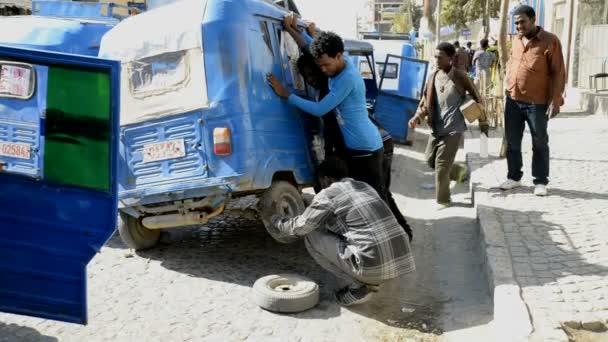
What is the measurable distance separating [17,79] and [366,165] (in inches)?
112

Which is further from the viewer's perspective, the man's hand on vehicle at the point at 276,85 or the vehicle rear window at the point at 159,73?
the man's hand on vehicle at the point at 276,85

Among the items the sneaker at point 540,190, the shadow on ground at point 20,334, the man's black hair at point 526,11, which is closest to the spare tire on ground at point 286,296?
the shadow on ground at point 20,334

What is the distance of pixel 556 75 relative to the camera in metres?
6.06

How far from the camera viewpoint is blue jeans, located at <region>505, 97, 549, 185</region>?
626 cm

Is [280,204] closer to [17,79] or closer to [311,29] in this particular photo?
[311,29]

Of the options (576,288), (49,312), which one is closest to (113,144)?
(49,312)

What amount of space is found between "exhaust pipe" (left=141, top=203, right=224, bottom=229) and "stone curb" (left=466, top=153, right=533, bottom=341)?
2141mm

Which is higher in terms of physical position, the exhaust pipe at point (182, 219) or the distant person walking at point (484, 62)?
the distant person walking at point (484, 62)

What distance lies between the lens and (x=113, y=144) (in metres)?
2.87

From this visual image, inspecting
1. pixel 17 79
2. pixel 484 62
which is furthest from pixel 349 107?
pixel 484 62

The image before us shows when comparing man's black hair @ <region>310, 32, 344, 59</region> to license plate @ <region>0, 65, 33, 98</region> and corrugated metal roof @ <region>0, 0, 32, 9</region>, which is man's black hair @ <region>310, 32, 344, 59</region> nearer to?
license plate @ <region>0, 65, 33, 98</region>

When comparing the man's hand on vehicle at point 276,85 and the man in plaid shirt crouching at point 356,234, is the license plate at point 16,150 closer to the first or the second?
the man in plaid shirt crouching at point 356,234

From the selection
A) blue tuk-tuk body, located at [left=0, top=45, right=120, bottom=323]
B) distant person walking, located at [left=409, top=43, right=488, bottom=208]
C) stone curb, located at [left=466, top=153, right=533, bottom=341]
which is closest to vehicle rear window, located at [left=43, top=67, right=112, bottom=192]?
blue tuk-tuk body, located at [left=0, top=45, right=120, bottom=323]

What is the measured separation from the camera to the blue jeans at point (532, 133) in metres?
6.26
